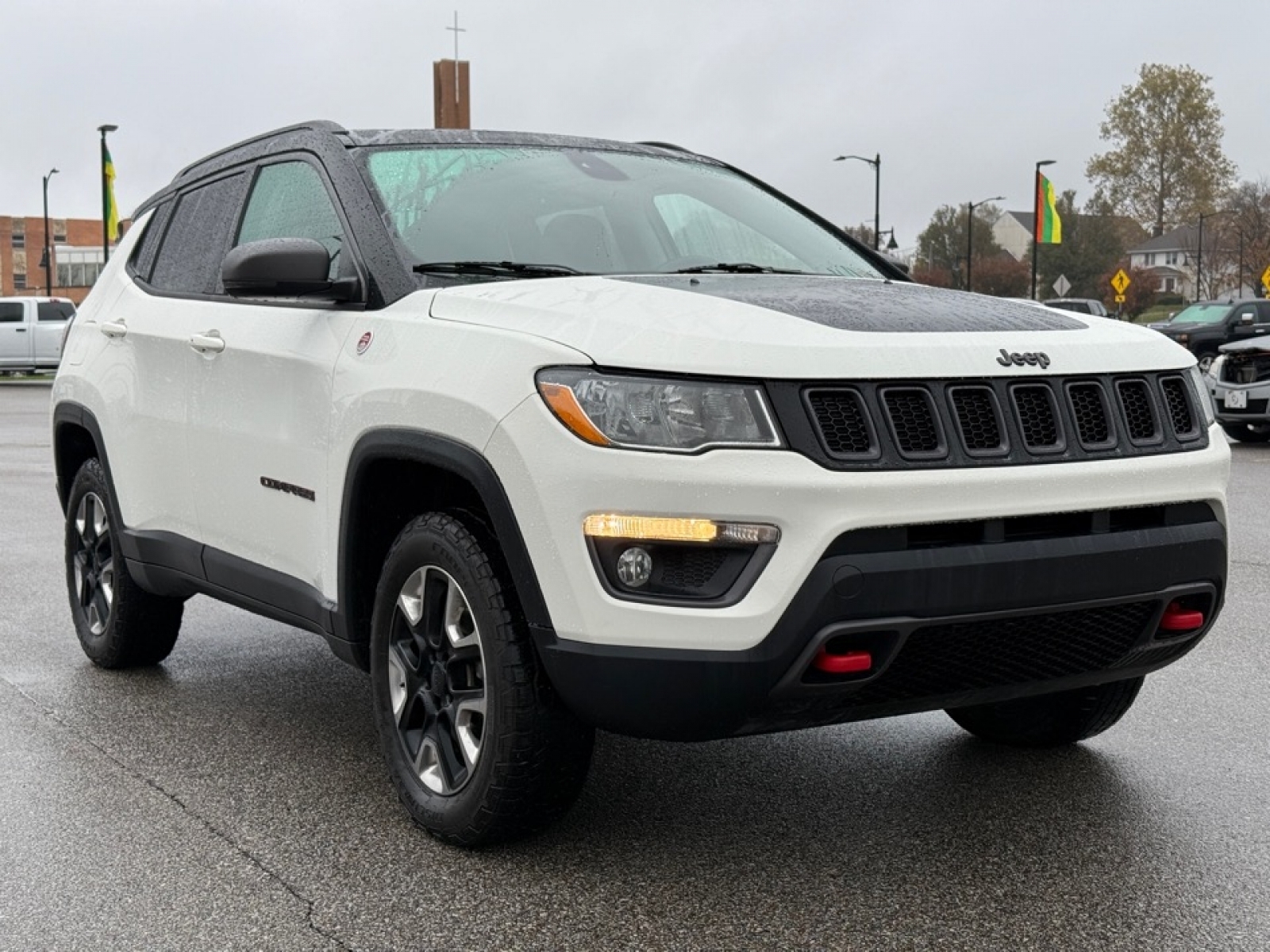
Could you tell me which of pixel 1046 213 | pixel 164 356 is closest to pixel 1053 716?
pixel 164 356

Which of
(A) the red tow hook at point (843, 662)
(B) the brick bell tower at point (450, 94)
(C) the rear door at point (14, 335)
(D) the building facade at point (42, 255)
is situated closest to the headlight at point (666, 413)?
(A) the red tow hook at point (843, 662)

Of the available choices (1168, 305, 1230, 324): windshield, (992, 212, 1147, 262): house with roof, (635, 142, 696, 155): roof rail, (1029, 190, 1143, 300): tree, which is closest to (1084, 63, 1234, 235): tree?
(1029, 190, 1143, 300): tree

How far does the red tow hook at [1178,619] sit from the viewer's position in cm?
391

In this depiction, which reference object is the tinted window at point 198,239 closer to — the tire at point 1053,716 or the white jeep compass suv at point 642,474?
the white jeep compass suv at point 642,474

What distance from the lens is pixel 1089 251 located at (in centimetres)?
10600

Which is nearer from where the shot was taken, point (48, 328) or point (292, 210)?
point (292, 210)

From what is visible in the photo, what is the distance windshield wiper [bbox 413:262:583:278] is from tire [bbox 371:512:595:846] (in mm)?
700

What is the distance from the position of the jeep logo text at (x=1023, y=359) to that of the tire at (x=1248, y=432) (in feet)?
50.2

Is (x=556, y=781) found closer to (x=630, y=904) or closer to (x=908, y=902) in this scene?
(x=630, y=904)

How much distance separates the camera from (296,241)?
4.25 m

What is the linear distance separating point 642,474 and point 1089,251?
354ft

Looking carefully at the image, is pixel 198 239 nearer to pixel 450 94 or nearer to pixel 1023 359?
pixel 1023 359

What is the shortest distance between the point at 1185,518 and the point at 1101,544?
369 millimetres

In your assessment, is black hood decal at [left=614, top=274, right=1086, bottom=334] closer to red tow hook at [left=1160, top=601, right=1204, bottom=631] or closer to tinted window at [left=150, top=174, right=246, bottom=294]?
red tow hook at [left=1160, top=601, right=1204, bottom=631]
